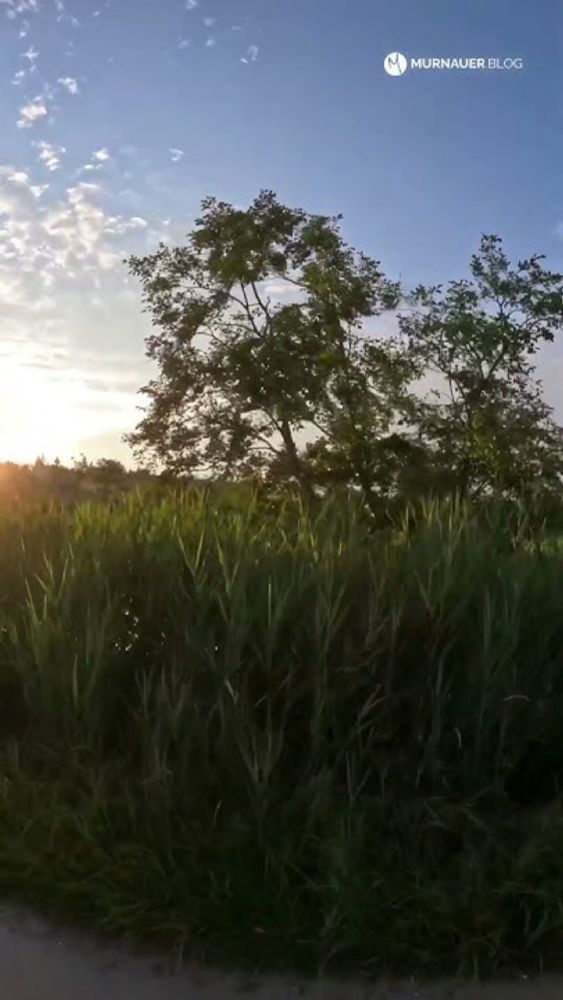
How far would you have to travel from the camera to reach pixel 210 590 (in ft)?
16.6

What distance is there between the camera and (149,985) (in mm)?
3930

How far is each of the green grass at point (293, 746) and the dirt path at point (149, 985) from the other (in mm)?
91

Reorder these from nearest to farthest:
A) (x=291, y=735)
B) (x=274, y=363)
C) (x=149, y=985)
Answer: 1. (x=149, y=985)
2. (x=291, y=735)
3. (x=274, y=363)

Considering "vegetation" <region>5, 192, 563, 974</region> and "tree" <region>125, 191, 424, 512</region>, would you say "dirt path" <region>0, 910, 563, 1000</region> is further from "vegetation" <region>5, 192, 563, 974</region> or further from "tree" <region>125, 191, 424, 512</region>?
"tree" <region>125, 191, 424, 512</region>

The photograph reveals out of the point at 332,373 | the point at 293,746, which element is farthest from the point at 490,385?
the point at 293,746

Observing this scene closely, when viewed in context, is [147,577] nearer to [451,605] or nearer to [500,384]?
[451,605]

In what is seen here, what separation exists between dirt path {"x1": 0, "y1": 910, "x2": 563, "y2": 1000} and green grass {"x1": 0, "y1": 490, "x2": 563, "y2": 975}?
0.30 feet

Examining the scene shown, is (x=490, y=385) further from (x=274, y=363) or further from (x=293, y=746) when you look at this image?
(x=293, y=746)

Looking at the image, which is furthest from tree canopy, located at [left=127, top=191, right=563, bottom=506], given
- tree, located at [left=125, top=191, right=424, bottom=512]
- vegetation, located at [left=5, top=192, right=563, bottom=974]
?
vegetation, located at [left=5, top=192, right=563, bottom=974]

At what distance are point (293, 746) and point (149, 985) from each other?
1.29 m

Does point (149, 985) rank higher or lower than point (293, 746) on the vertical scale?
lower

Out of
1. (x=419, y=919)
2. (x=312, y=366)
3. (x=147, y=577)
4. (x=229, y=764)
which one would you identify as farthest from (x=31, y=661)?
(x=312, y=366)

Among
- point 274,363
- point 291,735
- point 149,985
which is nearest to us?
point 149,985

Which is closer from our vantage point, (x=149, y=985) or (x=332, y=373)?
(x=149, y=985)
